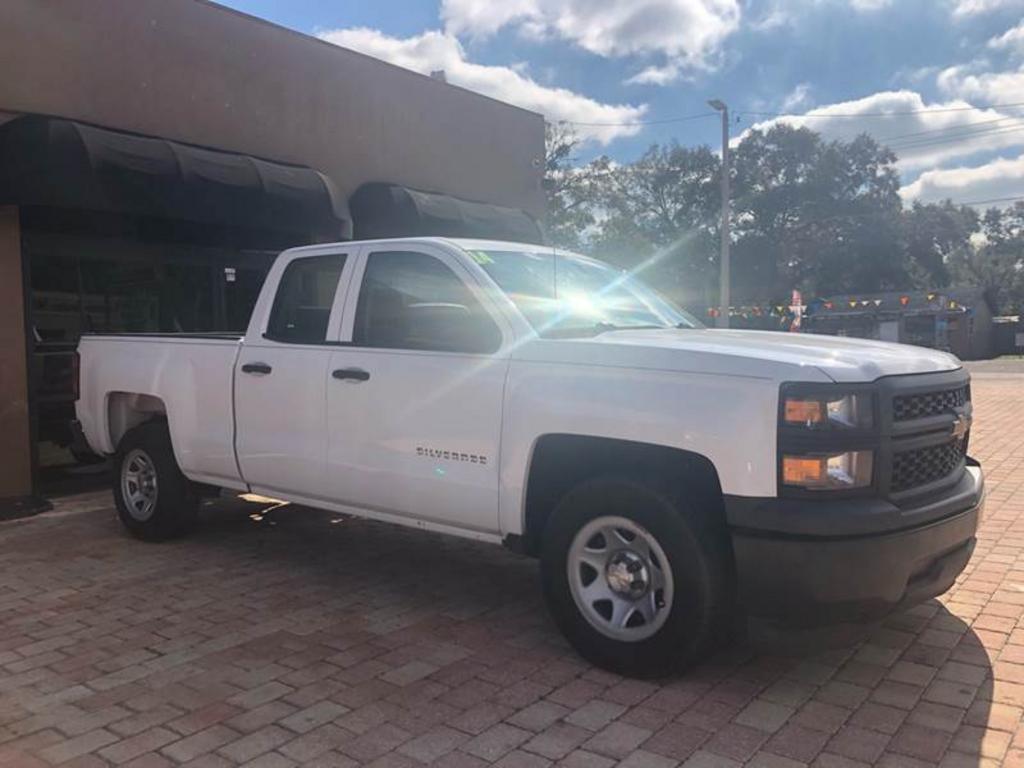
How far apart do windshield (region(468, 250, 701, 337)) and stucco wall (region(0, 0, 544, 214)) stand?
569 cm

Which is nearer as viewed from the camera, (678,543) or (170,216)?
(678,543)

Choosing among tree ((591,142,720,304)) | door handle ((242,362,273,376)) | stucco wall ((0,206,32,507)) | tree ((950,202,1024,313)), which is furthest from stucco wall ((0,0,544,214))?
tree ((950,202,1024,313))

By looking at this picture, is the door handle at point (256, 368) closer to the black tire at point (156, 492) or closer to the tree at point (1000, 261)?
the black tire at point (156, 492)

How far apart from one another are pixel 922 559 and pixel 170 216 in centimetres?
722

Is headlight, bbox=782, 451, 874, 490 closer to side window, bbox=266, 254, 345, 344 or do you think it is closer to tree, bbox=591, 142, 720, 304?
side window, bbox=266, 254, 345, 344

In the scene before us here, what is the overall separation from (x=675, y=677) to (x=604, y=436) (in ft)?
3.63

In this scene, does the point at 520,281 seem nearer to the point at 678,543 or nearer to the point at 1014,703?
the point at 678,543

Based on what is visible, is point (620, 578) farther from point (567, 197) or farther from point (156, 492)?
point (567, 197)

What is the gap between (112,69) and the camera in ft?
27.5

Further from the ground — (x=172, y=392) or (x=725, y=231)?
(x=725, y=231)

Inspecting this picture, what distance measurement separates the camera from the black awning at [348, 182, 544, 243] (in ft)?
35.8

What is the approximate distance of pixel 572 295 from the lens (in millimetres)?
4652

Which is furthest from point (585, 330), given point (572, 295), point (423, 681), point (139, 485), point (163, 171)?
point (163, 171)

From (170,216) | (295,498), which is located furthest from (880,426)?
(170,216)
